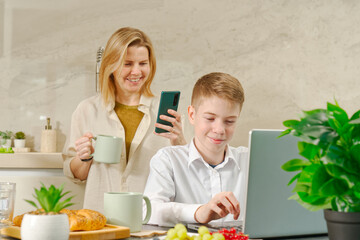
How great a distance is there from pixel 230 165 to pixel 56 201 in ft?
2.99

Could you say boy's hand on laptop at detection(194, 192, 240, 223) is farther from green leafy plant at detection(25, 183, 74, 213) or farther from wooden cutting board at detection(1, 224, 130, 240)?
green leafy plant at detection(25, 183, 74, 213)

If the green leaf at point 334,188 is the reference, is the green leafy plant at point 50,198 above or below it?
below

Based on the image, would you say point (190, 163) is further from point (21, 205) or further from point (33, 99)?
point (33, 99)

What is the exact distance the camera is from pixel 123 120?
7.42 ft

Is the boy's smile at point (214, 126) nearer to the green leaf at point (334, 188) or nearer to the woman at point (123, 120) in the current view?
the woman at point (123, 120)

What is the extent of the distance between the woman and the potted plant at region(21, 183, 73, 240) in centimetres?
108

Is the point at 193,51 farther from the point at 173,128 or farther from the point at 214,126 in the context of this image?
the point at 214,126

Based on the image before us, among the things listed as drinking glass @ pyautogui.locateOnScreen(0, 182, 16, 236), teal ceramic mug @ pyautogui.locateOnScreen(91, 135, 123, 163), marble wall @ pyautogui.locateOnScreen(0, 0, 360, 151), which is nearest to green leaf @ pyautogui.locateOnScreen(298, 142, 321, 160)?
drinking glass @ pyautogui.locateOnScreen(0, 182, 16, 236)

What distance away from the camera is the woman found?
2.18 m

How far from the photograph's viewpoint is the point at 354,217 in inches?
36.8

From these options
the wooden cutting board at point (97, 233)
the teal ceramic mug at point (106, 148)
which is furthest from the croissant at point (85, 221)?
the teal ceramic mug at point (106, 148)

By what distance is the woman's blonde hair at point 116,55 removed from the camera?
2.17 meters

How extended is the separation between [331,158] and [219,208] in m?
0.57

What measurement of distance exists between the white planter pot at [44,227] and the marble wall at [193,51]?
5.80 feet
